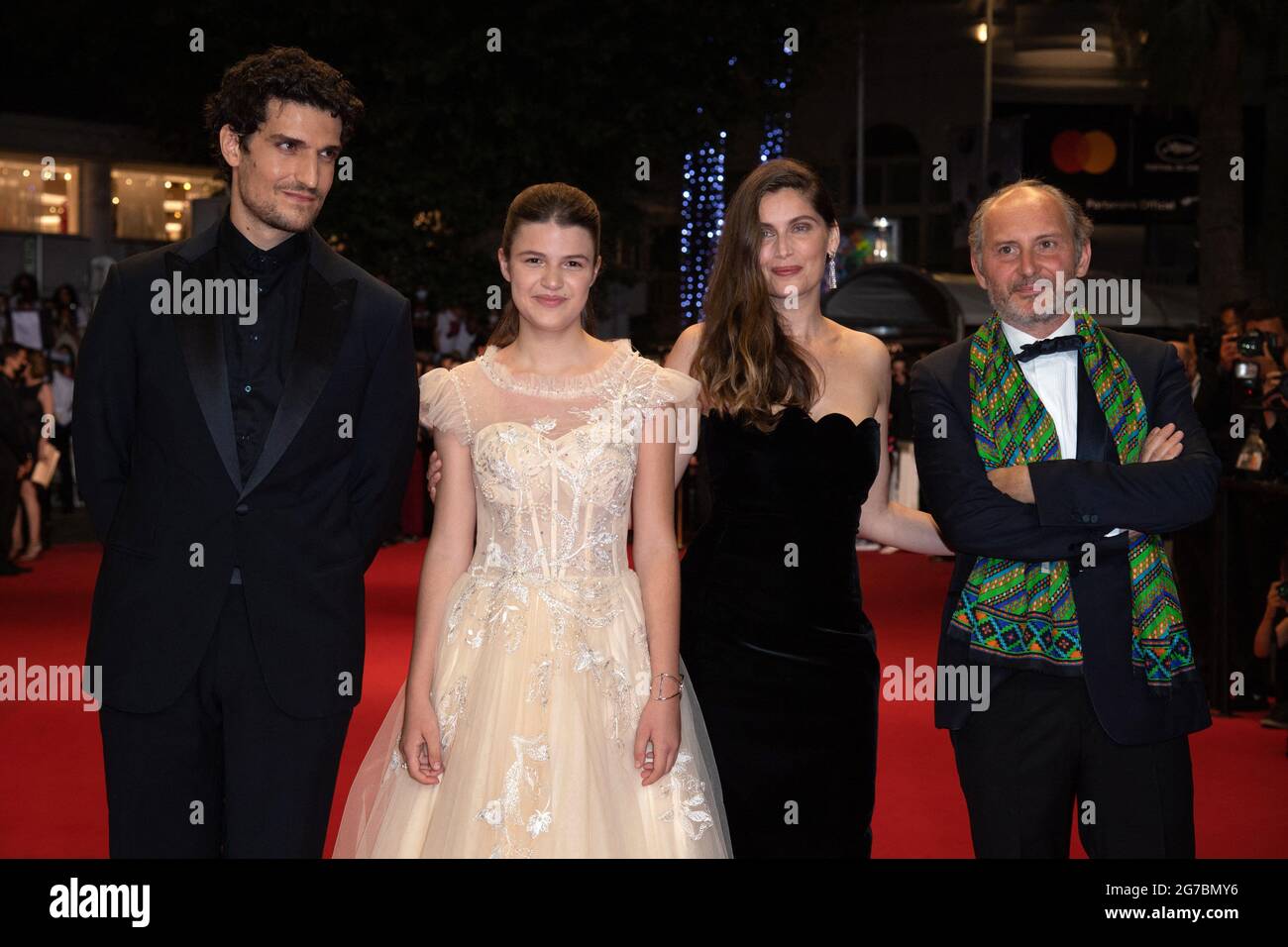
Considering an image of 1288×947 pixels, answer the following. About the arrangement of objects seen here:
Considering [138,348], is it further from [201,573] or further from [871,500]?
[871,500]

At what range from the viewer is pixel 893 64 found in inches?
1248

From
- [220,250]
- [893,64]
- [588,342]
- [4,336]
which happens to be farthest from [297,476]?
[893,64]

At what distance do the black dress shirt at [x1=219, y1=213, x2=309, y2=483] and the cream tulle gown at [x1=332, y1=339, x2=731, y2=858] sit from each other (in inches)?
20.0

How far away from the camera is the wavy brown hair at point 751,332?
4090mm

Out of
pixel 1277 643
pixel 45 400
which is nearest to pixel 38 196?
pixel 45 400

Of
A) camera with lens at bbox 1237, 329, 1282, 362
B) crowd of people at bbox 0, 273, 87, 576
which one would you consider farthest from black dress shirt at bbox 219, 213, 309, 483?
crowd of people at bbox 0, 273, 87, 576

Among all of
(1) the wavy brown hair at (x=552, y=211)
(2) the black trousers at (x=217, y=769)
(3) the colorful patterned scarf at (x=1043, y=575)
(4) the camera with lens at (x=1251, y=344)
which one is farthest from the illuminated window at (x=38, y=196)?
(3) the colorful patterned scarf at (x=1043, y=575)

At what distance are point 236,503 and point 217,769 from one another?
55 centimetres

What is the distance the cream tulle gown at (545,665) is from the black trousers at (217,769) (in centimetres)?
39

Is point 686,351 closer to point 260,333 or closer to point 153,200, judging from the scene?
point 260,333

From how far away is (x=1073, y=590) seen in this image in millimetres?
3521

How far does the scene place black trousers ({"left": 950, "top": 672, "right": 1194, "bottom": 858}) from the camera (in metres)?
3.44

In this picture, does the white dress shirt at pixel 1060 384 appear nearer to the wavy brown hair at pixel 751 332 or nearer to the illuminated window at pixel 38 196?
the wavy brown hair at pixel 751 332

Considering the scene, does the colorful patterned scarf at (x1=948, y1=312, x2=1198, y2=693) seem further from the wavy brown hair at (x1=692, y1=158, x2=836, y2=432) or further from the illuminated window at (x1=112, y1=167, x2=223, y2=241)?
the illuminated window at (x1=112, y1=167, x2=223, y2=241)
